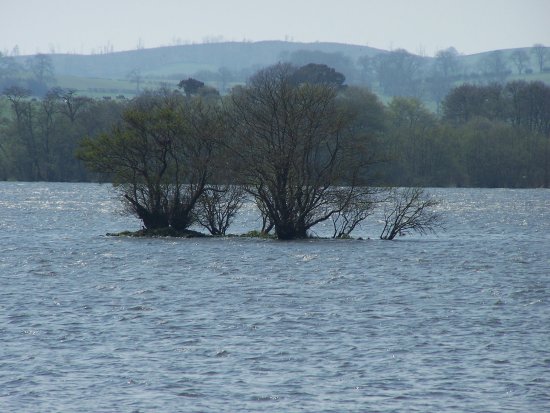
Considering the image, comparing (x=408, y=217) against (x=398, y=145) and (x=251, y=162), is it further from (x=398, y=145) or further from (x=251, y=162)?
(x=398, y=145)

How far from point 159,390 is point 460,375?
22.3 feet

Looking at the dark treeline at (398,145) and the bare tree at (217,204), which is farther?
the dark treeline at (398,145)

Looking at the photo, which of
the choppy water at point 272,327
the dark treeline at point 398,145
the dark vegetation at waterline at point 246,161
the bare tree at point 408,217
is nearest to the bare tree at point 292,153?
the dark vegetation at waterline at point 246,161

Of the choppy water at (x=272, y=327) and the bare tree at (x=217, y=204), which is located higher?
the bare tree at (x=217, y=204)

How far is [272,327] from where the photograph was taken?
30.6 meters

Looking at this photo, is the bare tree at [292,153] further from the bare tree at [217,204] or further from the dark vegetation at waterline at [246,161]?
the bare tree at [217,204]

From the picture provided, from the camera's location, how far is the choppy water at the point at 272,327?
2286cm

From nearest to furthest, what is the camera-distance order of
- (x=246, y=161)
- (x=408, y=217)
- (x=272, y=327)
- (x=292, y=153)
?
(x=272, y=327) → (x=292, y=153) → (x=246, y=161) → (x=408, y=217)

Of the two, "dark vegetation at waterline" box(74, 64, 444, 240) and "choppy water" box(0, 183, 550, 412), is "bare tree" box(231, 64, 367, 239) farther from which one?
"choppy water" box(0, 183, 550, 412)

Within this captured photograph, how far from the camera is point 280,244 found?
182ft

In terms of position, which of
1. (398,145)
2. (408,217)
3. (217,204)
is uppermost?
(398,145)

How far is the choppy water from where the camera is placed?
2286cm

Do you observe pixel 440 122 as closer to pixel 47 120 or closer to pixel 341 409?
pixel 47 120

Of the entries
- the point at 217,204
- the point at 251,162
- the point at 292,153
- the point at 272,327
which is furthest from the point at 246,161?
the point at 272,327
